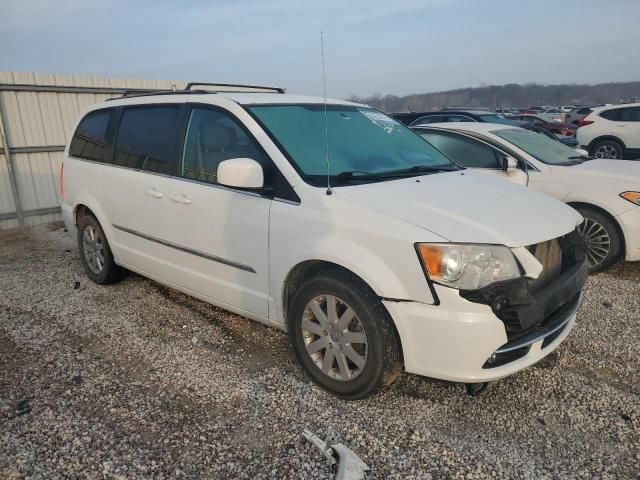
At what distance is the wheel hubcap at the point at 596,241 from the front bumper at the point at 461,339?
9.19 feet

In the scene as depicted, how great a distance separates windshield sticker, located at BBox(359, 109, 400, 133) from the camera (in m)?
3.94

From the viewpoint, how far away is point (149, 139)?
405cm

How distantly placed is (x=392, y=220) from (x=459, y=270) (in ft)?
1.42

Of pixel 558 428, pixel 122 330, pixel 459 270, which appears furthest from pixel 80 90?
pixel 558 428

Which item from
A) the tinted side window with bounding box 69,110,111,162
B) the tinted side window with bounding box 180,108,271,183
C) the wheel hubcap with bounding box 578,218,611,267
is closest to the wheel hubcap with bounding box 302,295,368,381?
the tinted side window with bounding box 180,108,271,183

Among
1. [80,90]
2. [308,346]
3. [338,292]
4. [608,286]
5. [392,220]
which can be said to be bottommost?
[608,286]

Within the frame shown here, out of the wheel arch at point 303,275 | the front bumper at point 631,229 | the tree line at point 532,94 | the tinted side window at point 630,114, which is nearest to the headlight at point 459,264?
the wheel arch at point 303,275

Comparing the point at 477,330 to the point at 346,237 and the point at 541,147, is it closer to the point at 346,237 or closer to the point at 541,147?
the point at 346,237

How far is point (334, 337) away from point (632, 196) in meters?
3.78

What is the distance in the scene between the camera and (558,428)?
8.80ft

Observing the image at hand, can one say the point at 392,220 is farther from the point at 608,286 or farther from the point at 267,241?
the point at 608,286

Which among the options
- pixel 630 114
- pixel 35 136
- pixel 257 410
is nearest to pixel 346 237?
pixel 257 410

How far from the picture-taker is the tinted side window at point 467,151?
5684mm

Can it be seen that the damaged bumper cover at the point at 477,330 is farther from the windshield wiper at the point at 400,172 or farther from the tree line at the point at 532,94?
the tree line at the point at 532,94
